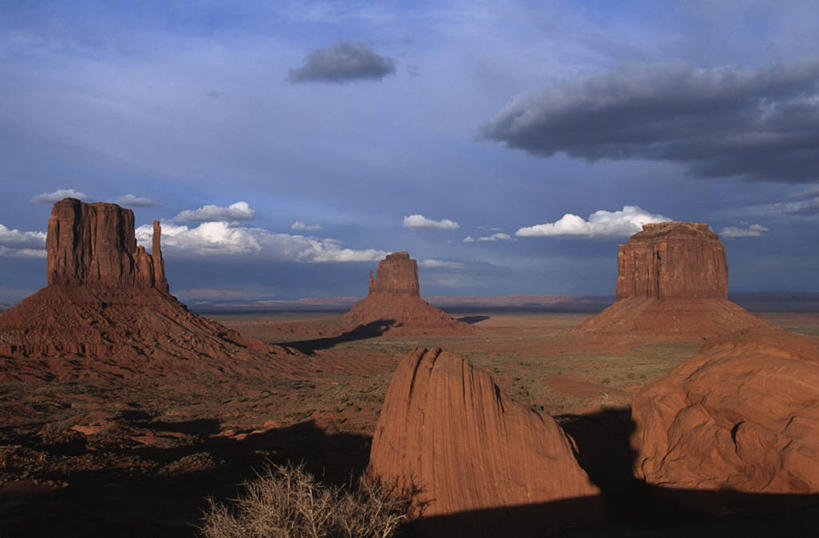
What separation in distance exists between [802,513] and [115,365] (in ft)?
146

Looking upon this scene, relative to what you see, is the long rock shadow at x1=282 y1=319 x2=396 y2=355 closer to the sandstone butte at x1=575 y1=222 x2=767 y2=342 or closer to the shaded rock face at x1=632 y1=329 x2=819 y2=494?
the sandstone butte at x1=575 y1=222 x2=767 y2=342

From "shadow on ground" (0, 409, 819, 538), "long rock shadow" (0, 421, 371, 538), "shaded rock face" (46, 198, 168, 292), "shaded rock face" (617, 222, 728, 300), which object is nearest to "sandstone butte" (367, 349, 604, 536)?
Result: "shadow on ground" (0, 409, 819, 538)

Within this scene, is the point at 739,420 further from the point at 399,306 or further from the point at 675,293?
the point at 399,306

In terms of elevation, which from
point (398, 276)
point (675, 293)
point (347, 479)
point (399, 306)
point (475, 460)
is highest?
point (398, 276)

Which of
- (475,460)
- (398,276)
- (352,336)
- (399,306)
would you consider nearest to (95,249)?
(352,336)

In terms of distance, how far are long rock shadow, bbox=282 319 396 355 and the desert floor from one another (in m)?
27.9

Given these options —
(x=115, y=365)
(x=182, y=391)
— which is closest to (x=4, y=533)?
A: (x=182, y=391)

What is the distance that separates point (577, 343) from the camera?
61344 millimetres

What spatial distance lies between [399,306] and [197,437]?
316ft

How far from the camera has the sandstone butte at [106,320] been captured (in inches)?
1609

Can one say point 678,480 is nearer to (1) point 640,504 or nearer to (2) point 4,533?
(1) point 640,504

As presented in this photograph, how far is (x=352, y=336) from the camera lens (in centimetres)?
9206

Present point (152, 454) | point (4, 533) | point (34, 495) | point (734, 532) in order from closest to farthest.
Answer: point (734, 532)
point (4, 533)
point (34, 495)
point (152, 454)

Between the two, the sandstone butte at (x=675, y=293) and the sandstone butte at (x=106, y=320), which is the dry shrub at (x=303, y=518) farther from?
→ the sandstone butte at (x=675, y=293)
